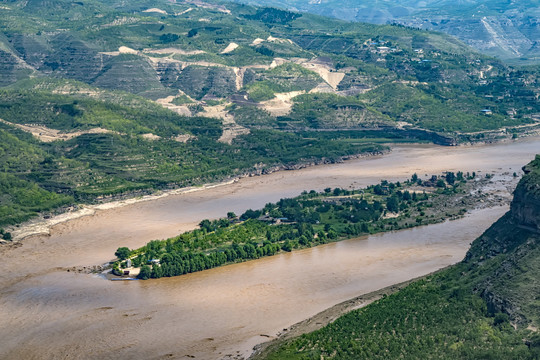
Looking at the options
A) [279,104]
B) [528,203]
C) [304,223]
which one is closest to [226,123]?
[279,104]

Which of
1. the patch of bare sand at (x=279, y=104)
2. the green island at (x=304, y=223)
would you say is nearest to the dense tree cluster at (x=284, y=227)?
the green island at (x=304, y=223)

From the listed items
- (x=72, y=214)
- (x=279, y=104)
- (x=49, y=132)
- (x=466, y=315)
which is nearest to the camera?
(x=466, y=315)

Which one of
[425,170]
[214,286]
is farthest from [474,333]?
[425,170]

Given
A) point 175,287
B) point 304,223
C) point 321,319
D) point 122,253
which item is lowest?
point 321,319

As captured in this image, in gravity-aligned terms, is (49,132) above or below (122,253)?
above

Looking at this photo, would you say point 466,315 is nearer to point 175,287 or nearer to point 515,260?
point 515,260

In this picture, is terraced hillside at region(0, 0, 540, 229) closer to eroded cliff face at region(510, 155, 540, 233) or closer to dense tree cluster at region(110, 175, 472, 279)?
dense tree cluster at region(110, 175, 472, 279)

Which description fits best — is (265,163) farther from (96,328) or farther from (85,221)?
(96,328)
